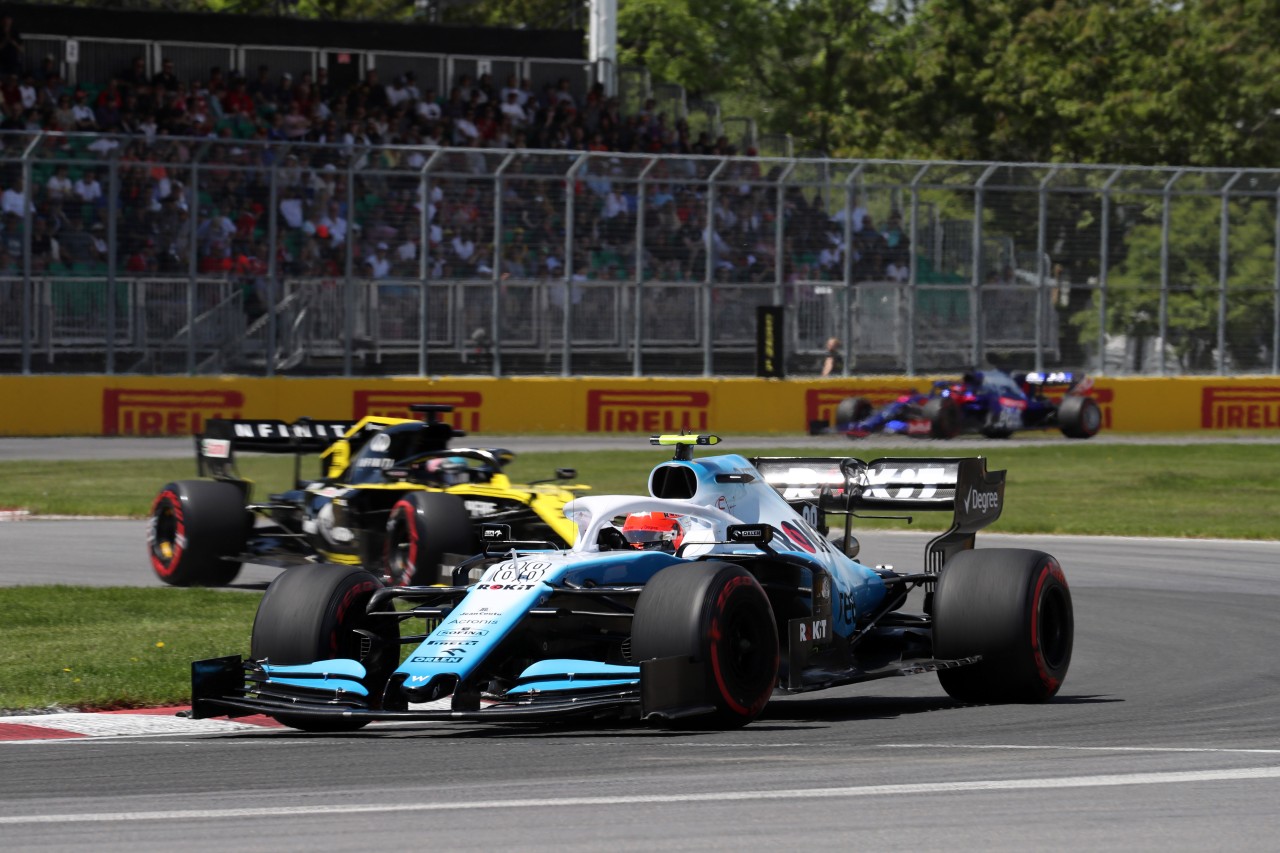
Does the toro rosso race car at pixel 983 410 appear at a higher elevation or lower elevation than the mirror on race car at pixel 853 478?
lower

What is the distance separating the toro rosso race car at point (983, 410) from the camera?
101 ft

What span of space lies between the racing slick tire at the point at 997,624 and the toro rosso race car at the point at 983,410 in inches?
808

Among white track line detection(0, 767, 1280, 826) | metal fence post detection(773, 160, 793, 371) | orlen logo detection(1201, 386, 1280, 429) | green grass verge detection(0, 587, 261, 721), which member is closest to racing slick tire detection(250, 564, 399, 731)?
green grass verge detection(0, 587, 261, 721)

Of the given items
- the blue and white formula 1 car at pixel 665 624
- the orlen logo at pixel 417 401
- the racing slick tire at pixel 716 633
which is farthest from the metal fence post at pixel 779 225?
the racing slick tire at pixel 716 633

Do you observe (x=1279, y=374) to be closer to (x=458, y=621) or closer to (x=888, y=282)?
(x=888, y=282)

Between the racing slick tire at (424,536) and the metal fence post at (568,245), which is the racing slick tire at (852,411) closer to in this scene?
the metal fence post at (568,245)

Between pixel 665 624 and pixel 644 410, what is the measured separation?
79.6 feet

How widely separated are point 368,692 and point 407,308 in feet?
74.5

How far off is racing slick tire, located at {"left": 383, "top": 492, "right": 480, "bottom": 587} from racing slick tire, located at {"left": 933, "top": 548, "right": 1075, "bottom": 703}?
4573 mm

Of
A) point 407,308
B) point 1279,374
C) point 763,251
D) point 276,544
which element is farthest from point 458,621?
point 1279,374

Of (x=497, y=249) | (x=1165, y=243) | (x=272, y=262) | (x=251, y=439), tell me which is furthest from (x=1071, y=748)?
(x=1165, y=243)

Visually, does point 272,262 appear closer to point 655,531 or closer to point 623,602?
point 655,531

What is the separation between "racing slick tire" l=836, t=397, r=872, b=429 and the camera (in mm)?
30719

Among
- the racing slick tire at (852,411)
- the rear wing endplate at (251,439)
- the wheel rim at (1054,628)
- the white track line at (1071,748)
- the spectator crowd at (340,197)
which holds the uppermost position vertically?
the spectator crowd at (340,197)
